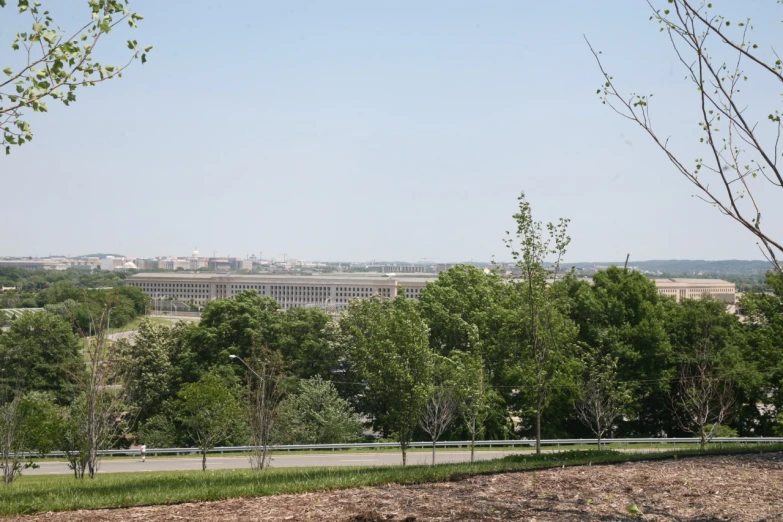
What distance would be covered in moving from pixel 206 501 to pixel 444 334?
3151cm

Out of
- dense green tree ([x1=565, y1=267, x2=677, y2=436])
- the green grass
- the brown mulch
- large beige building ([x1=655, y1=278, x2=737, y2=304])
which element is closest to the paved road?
dense green tree ([x1=565, y1=267, x2=677, y2=436])

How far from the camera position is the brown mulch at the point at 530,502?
8570 millimetres

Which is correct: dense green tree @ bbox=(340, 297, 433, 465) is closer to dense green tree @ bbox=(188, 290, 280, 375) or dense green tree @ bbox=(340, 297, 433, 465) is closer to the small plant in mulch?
the small plant in mulch

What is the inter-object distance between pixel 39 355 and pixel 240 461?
78.3 feet

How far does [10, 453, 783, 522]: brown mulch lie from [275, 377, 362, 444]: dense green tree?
2809 cm

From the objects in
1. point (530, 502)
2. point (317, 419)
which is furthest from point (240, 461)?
point (530, 502)

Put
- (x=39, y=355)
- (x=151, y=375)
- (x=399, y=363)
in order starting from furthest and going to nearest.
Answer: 1. (x=39, y=355)
2. (x=151, y=375)
3. (x=399, y=363)

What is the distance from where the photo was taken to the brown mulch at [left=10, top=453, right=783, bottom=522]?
337 inches

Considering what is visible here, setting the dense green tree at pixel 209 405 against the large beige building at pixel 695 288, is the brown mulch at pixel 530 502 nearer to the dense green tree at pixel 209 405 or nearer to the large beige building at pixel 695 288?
the dense green tree at pixel 209 405

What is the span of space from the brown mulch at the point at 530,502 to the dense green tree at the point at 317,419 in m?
28.1

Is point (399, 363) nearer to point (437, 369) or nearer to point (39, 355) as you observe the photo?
point (437, 369)

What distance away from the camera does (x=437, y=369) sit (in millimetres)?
26312

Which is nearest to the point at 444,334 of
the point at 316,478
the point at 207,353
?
the point at 207,353

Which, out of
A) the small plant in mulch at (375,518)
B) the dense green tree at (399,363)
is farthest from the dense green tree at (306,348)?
the small plant in mulch at (375,518)
